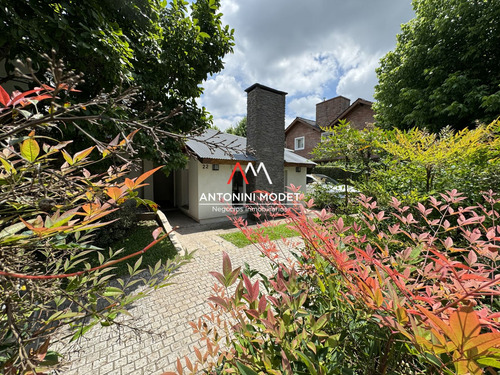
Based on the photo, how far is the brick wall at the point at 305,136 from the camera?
2050 cm

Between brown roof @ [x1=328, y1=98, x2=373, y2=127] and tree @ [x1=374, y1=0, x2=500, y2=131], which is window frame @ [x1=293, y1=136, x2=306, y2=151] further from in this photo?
tree @ [x1=374, y1=0, x2=500, y2=131]

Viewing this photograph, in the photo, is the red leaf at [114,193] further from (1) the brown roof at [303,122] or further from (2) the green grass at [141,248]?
(1) the brown roof at [303,122]

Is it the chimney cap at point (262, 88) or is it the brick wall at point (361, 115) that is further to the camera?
the brick wall at point (361, 115)

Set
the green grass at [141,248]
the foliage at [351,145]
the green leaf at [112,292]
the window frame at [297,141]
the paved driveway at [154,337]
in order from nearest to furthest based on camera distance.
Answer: the green leaf at [112,292]
the paved driveway at [154,337]
the foliage at [351,145]
the green grass at [141,248]
the window frame at [297,141]

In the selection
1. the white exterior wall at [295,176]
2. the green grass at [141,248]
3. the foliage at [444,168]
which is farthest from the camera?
the white exterior wall at [295,176]

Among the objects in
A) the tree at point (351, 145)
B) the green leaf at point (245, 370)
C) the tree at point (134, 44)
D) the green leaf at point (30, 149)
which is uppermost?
the tree at point (134, 44)

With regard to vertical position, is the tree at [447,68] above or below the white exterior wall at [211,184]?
above

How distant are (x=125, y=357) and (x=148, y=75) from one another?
18.8 ft

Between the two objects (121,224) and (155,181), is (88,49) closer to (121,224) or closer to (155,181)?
(121,224)

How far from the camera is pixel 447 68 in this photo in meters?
9.07

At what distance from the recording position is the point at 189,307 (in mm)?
3297

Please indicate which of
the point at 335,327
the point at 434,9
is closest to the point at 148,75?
the point at 335,327

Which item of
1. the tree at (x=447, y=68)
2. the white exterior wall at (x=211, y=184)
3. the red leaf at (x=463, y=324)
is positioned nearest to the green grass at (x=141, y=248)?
the white exterior wall at (x=211, y=184)

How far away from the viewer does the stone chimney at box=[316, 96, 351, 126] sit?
20094 millimetres
